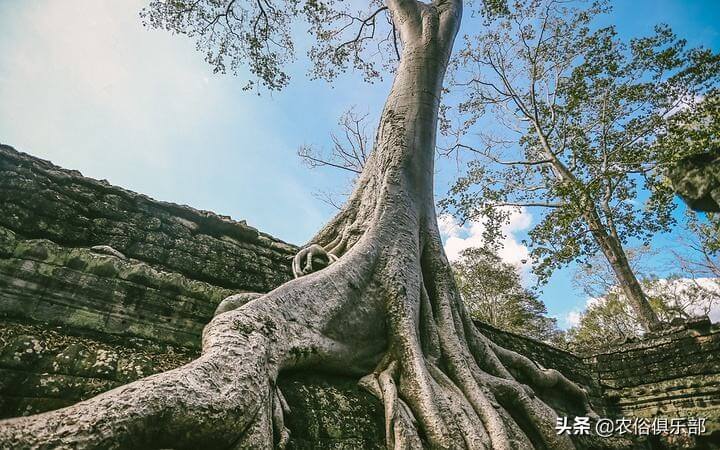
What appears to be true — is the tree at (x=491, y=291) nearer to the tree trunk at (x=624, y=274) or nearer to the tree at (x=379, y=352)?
the tree trunk at (x=624, y=274)

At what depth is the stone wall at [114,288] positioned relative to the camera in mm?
1486

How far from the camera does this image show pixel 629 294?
22.9 feet

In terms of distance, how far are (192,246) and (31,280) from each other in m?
0.88

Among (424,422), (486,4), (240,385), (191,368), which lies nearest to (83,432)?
(191,368)

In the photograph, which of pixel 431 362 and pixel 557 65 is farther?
pixel 557 65

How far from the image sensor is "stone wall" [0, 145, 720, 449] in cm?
149

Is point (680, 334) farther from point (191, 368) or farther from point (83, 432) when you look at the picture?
point (83, 432)

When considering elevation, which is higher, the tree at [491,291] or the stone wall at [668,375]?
the tree at [491,291]

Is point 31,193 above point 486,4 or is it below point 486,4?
below

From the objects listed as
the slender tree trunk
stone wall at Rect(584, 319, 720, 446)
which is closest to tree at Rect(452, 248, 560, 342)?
the slender tree trunk

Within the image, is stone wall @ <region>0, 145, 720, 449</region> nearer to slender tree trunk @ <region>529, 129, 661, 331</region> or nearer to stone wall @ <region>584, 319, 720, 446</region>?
stone wall @ <region>584, 319, 720, 446</region>

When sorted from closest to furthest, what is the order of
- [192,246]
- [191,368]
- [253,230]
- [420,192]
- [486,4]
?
[191,368], [192,246], [253,230], [420,192], [486,4]

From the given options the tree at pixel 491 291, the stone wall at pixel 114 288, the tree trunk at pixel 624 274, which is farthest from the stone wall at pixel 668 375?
the tree at pixel 491 291

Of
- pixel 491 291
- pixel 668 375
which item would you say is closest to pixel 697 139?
pixel 668 375
